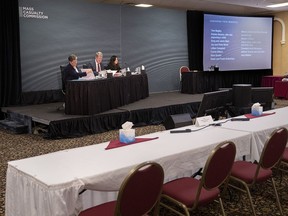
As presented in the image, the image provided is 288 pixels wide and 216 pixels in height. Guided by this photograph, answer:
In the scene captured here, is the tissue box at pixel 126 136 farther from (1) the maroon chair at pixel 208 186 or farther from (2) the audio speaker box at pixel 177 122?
(2) the audio speaker box at pixel 177 122

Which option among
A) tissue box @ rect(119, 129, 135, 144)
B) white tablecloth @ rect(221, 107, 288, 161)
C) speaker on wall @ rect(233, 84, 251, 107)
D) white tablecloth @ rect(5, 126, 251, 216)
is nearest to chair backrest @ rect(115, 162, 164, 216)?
white tablecloth @ rect(5, 126, 251, 216)

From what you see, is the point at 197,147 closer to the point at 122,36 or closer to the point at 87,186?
the point at 87,186

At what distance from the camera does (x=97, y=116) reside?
21.0 feet

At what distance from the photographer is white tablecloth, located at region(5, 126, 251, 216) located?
6.41ft

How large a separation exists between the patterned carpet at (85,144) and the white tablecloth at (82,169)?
507mm

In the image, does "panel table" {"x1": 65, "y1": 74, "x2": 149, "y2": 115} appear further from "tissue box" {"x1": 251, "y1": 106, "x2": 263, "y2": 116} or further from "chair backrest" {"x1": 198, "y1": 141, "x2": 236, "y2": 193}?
"chair backrest" {"x1": 198, "y1": 141, "x2": 236, "y2": 193}

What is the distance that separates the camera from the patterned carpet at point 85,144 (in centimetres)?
305

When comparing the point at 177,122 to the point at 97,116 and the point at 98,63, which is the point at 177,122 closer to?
the point at 97,116

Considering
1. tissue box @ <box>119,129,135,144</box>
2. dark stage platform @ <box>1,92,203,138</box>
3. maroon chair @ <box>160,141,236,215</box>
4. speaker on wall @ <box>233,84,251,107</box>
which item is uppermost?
speaker on wall @ <box>233,84,251,107</box>

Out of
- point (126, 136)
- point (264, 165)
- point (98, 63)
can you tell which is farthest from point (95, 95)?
point (264, 165)

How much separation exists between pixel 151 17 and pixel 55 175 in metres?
8.67

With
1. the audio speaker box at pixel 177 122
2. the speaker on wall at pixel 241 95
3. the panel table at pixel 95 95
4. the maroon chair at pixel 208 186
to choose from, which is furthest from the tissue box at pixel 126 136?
the panel table at pixel 95 95

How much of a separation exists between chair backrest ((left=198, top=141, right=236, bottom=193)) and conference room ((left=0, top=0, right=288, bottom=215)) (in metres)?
0.29

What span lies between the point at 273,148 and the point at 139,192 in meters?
1.30
